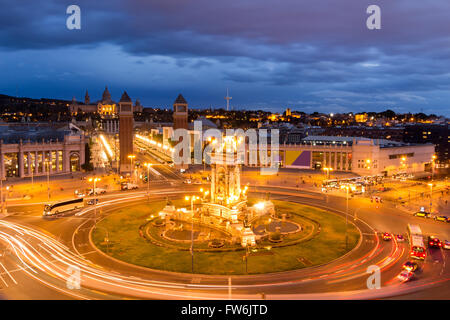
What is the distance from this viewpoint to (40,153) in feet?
317

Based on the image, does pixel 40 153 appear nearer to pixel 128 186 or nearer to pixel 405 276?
pixel 128 186

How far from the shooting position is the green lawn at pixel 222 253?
3594 centimetres

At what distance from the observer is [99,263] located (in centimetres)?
3644

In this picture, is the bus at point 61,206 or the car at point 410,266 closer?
the car at point 410,266

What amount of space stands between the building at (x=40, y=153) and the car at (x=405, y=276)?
82458 millimetres

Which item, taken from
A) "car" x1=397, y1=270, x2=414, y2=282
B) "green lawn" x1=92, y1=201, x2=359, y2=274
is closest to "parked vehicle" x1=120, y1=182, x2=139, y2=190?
"green lawn" x1=92, y1=201, x2=359, y2=274

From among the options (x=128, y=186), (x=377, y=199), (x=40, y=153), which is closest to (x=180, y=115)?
(x=40, y=153)

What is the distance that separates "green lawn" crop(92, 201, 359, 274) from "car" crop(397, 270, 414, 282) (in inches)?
280

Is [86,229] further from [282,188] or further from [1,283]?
[282,188]

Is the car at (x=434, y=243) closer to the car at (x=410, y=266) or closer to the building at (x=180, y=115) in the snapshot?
the car at (x=410, y=266)

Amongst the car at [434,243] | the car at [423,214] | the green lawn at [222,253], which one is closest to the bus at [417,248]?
the car at [434,243]

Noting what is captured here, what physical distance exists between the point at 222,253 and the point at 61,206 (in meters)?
32.0

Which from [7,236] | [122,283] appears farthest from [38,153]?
[122,283]

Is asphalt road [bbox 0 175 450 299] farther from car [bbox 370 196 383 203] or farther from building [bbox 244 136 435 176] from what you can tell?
building [bbox 244 136 435 176]
